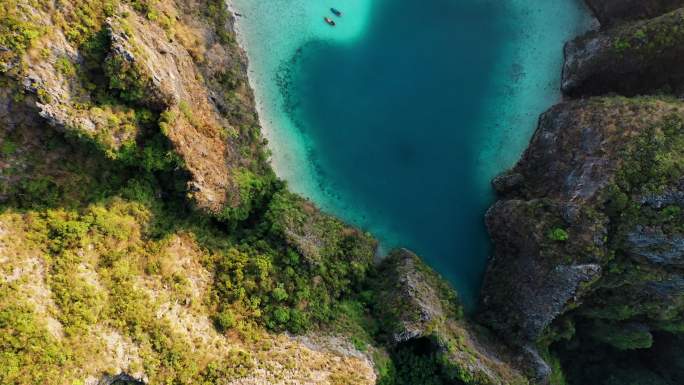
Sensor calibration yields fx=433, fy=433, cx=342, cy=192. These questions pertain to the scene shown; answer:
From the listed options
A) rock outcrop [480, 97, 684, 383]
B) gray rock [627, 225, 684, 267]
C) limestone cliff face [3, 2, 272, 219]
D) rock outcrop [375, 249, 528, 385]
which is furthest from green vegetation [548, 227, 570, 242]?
limestone cliff face [3, 2, 272, 219]

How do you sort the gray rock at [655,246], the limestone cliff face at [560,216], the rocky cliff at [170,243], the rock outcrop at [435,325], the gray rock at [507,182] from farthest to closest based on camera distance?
1. the gray rock at [507,182]
2. the limestone cliff face at [560,216]
3. the rock outcrop at [435,325]
4. the gray rock at [655,246]
5. the rocky cliff at [170,243]

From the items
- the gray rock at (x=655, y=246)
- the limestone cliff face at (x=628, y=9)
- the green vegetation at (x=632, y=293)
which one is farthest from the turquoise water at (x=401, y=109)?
the gray rock at (x=655, y=246)

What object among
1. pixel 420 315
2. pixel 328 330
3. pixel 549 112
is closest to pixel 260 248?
pixel 328 330

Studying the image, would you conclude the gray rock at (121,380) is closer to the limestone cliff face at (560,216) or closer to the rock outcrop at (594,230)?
the rock outcrop at (594,230)

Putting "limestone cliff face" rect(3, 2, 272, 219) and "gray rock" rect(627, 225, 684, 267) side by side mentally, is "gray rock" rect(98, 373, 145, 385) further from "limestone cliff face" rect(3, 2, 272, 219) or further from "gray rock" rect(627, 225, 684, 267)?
"gray rock" rect(627, 225, 684, 267)

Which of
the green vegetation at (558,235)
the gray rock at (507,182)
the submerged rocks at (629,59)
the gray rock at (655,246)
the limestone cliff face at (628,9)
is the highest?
the limestone cliff face at (628,9)

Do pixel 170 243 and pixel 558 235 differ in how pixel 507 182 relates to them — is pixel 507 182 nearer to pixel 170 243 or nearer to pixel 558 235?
pixel 558 235
